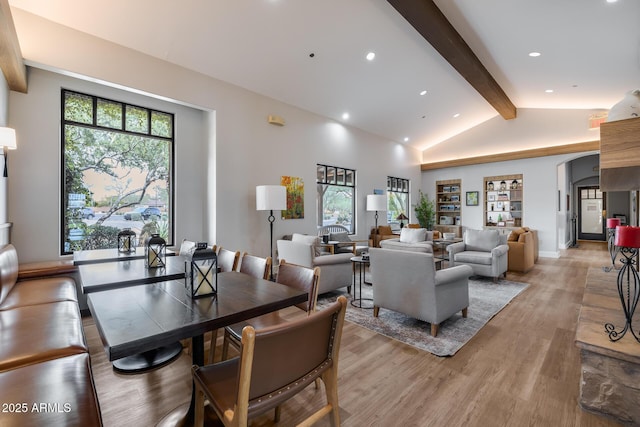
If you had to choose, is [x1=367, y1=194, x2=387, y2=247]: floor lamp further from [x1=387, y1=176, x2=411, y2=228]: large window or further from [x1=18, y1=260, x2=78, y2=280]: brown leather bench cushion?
[x1=18, y1=260, x2=78, y2=280]: brown leather bench cushion

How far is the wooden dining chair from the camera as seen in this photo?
222 cm

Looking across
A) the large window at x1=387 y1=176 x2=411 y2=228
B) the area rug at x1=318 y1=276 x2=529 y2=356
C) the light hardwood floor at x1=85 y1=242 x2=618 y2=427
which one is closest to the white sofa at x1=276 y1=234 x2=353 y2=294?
the area rug at x1=318 y1=276 x2=529 y2=356

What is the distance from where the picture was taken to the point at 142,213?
4.39 metres

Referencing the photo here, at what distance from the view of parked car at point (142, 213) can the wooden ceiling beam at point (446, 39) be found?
4.42 m

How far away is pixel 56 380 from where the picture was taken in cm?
131

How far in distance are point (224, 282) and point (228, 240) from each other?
9.96 feet

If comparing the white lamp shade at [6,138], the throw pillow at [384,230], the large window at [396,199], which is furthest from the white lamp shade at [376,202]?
the white lamp shade at [6,138]

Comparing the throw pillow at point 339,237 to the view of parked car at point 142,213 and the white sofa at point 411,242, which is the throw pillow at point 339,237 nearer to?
the white sofa at point 411,242

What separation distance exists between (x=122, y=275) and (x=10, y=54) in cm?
233

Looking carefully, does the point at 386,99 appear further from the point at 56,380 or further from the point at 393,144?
the point at 56,380

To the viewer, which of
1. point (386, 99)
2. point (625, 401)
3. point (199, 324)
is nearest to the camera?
point (199, 324)

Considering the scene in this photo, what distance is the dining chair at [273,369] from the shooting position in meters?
0.99

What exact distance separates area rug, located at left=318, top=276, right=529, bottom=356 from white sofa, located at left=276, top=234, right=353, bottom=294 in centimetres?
24

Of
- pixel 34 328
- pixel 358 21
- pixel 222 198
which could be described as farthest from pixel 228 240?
pixel 358 21
